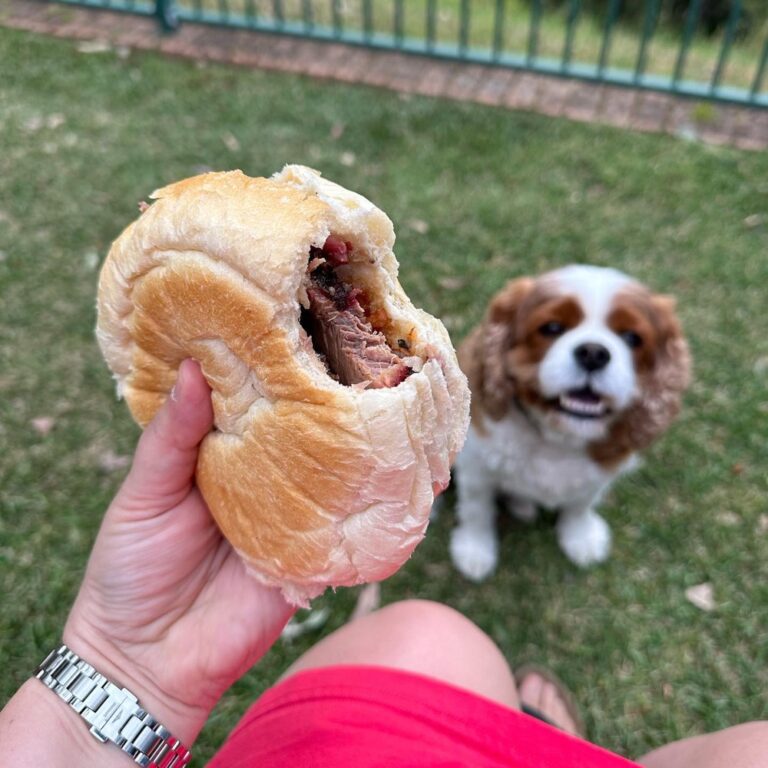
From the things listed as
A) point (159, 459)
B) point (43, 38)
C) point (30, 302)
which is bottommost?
point (30, 302)

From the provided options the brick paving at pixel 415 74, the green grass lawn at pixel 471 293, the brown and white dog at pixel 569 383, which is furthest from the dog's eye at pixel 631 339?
the brick paving at pixel 415 74

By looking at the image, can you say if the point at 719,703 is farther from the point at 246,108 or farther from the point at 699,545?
the point at 246,108

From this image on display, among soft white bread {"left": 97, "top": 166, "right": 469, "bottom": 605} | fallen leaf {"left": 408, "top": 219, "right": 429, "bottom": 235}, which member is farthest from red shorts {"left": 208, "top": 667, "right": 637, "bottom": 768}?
fallen leaf {"left": 408, "top": 219, "right": 429, "bottom": 235}

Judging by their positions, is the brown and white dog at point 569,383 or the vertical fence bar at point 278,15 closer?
the brown and white dog at point 569,383

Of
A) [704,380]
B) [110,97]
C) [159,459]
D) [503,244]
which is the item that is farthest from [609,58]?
[159,459]

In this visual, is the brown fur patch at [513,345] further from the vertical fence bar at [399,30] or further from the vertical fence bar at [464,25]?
the vertical fence bar at [399,30]

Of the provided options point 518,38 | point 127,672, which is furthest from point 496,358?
point 518,38
